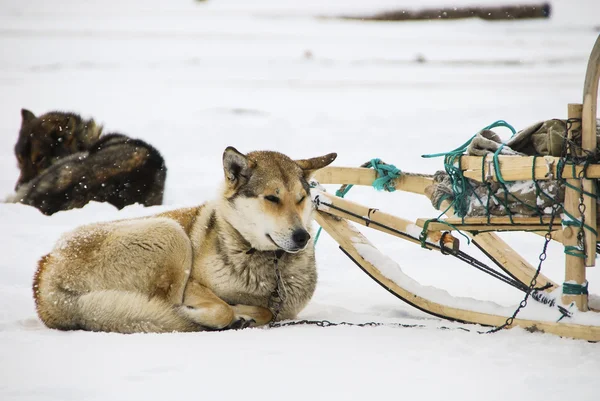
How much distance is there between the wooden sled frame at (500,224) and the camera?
127 inches

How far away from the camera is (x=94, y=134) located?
26.7 ft

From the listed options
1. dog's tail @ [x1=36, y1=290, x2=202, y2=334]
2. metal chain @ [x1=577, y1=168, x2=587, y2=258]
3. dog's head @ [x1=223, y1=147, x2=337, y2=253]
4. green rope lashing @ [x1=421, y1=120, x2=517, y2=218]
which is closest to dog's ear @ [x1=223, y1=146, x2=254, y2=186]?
dog's head @ [x1=223, y1=147, x2=337, y2=253]

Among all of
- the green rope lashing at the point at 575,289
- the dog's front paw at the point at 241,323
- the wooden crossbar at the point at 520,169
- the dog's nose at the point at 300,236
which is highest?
the wooden crossbar at the point at 520,169

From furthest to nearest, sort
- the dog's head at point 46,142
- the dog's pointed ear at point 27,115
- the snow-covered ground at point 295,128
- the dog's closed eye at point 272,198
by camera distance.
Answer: the dog's pointed ear at point 27,115 < the dog's head at point 46,142 < the dog's closed eye at point 272,198 < the snow-covered ground at point 295,128

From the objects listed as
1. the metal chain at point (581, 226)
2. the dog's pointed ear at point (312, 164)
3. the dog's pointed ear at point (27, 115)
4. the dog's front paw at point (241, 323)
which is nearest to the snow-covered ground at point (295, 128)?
the dog's front paw at point (241, 323)

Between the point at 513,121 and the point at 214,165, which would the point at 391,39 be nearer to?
the point at 513,121

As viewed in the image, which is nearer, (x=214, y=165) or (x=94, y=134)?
(x=94, y=134)

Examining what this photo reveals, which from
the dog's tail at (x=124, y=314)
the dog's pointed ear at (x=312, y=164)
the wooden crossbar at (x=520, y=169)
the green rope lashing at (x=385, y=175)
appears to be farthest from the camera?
the green rope lashing at (x=385, y=175)

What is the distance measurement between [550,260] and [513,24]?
2340 centimetres

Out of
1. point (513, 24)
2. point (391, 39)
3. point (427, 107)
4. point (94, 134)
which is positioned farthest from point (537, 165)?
point (513, 24)

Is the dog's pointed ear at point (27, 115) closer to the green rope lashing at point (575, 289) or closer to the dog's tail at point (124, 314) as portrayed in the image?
the dog's tail at point (124, 314)

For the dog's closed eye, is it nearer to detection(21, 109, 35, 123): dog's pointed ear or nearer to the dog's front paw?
the dog's front paw

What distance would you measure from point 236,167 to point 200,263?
617 millimetres

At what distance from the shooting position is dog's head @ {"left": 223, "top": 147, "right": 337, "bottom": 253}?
375cm
